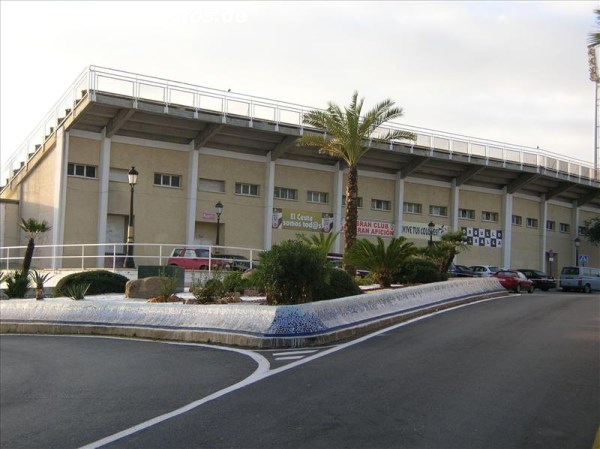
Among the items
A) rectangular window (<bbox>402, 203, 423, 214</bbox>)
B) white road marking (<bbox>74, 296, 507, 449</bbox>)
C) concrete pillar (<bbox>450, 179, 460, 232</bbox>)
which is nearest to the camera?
white road marking (<bbox>74, 296, 507, 449</bbox>)

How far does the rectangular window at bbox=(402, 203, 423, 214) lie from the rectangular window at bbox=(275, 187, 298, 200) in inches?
389

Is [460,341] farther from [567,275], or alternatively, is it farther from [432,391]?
[567,275]

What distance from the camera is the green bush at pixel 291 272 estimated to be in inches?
601

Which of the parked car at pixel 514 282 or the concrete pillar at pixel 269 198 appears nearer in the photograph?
the parked car at pixel 514 282

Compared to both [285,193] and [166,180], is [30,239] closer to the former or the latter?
[166,180]

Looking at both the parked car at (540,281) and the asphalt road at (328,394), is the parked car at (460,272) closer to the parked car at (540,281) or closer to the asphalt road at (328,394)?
the parked car at (540,281)

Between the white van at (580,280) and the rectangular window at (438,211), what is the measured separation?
1029cm

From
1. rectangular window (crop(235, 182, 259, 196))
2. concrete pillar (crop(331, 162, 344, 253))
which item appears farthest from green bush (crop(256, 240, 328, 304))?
concrete pillar (crop(331, 162, 344, 253))

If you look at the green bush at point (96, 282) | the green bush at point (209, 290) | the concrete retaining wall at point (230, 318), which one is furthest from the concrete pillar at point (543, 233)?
the green bush at point (209, 290)

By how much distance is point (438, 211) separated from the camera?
172 ft

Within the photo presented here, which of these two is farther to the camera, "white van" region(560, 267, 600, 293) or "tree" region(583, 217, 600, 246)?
"tree" region(583, 217, 600, 246)

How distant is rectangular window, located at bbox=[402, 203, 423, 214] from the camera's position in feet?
165

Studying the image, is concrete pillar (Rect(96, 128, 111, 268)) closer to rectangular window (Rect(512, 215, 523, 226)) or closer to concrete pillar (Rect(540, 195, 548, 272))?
rectangular window (Rect(512, 215, 523, 226))

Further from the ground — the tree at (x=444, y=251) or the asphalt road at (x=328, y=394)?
the tree at (x=444, y=251)
